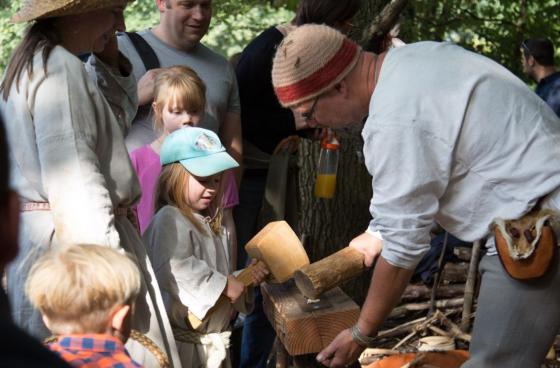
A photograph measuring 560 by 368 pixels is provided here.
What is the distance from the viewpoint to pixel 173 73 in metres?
4.71

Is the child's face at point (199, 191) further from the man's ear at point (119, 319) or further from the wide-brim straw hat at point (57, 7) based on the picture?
the man's ear at point (119, 319)

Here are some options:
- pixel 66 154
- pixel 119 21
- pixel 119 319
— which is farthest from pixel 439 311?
pixel 119 319

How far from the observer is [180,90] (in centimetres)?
464

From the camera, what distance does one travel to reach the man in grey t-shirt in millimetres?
4910

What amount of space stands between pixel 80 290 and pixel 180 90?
2110 millimetres

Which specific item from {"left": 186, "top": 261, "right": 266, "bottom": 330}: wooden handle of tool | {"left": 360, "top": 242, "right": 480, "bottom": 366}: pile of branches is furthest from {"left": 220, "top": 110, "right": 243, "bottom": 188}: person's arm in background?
{"left": 360, "top": 242, "right": 480, "bottom": 366}: pile of branches

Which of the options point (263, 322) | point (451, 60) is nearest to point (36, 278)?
point (451, 60)

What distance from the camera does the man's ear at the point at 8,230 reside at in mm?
1487

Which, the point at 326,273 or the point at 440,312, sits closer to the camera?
the point at 326,273

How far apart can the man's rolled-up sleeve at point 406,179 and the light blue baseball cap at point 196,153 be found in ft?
3.60

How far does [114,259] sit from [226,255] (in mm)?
1644

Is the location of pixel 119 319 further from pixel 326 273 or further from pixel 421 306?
pixel 421 306

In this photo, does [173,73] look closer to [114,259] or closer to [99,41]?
[99,41]

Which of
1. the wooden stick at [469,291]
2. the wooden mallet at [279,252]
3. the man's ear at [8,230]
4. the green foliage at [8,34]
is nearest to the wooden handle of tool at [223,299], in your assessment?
the wooden mallet at [279,252]
